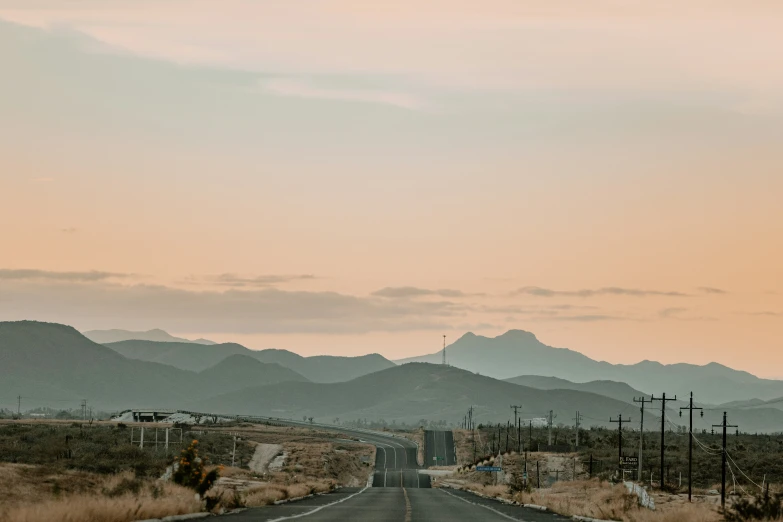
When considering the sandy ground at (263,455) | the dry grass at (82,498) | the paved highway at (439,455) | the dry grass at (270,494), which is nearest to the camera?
the dry grass at (82,498)

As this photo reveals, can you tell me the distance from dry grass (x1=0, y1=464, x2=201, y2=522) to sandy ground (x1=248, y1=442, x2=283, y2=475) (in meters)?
83.7

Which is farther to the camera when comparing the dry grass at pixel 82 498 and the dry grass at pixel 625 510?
the dry grass at pixel 625 510

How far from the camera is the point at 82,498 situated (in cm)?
3152

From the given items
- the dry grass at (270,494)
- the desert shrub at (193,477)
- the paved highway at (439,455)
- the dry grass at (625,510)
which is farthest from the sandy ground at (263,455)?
the desert shrub at (193,477)

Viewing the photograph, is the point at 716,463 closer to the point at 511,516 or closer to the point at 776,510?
the point at 511,516

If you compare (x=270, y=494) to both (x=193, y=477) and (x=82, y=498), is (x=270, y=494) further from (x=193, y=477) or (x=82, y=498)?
(x=82, y=498)

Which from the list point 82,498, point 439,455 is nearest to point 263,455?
point 439,455

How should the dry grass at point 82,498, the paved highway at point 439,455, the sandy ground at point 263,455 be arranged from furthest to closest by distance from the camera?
the paved highway at point 439,455
the sandy ground at point 263,455
the dry grass at point 82,498

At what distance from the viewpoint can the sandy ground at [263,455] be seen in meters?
136

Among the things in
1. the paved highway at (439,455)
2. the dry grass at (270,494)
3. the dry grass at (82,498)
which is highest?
the dry grass at (82,498)

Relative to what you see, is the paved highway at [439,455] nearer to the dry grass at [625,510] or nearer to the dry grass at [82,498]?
the dry grass at [625,510]

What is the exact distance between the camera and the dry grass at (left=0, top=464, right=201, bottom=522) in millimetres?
26828

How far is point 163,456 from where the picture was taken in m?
83.9

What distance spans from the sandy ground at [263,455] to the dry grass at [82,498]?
83.7m
